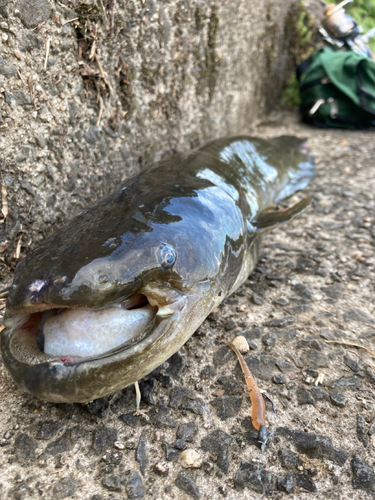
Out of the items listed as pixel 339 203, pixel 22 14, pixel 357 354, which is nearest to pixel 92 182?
pixel 22 14

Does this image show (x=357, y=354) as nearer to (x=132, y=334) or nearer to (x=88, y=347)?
(x=132, y=334)

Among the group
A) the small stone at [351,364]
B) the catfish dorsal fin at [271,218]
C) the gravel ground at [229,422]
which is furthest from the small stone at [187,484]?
the catfish dorsal fin at [271,218]

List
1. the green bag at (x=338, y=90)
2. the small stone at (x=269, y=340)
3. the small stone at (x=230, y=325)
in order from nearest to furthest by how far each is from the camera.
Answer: the small stone at (x=269, y=340), the small stone at (x=230, y=325), the green bag at (x=338, y=90)

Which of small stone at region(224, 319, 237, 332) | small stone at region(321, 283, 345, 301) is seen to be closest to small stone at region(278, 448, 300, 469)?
small stone at region(224, 319, 237, 332)

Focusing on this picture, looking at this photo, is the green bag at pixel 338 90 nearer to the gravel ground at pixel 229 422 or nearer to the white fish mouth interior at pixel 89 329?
the gravel ground at pixel 229 422

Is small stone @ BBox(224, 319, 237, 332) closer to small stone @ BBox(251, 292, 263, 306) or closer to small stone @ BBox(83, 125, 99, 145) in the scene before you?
small stone @ BBox(251, 292, 263, 306)

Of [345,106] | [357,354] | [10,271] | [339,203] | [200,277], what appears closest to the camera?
[200,277]
